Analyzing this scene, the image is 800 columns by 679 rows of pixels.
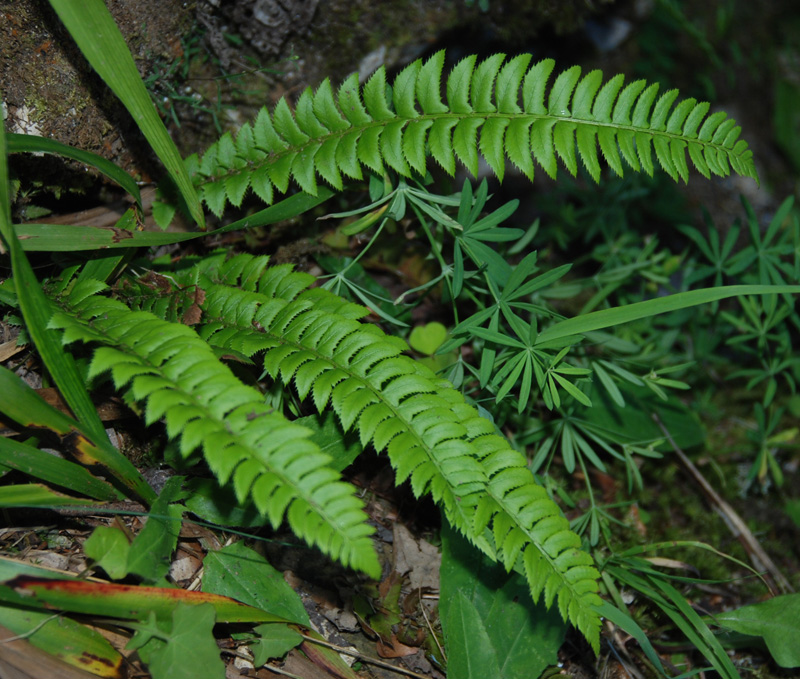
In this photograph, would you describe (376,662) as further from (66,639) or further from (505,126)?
(505,126)

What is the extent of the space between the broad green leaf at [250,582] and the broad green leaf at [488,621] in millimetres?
505

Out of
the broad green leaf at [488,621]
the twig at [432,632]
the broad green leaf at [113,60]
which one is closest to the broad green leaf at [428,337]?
the broad green leaf at [488,621]

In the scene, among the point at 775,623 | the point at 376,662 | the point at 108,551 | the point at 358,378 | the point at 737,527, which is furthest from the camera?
the point at 737,527

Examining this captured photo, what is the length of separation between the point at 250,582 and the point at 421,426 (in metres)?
0.80

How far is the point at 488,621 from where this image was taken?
205 centimetres

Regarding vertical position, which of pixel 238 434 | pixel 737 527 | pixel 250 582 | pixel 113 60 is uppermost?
pixel 113 60

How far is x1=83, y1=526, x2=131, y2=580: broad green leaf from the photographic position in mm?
1713

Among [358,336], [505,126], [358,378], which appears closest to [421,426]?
[358,378]

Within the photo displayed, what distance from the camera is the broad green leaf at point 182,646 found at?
1.65 metres

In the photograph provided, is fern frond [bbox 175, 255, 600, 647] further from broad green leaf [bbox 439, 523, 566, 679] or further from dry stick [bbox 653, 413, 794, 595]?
dry stick [bbox 653, 413, 794, 595]

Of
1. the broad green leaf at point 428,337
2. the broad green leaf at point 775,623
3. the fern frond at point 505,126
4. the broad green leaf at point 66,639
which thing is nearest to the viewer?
the broad green leaf at point 66,639

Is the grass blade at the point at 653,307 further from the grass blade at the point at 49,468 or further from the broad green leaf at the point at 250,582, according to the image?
the grass blade at the point at 49,468

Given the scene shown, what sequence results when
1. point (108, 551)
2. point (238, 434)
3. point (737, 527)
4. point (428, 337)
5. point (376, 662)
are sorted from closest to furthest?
point (238, 434) < point (108, 551) < point (376, 662) < point (428, 337) < point (737, 527)

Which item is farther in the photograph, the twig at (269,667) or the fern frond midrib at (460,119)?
the fern frond midrib at (460,119)
